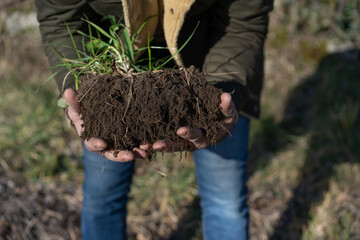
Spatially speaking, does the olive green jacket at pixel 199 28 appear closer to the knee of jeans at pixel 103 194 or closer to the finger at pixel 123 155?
the finger at pixel 123 155

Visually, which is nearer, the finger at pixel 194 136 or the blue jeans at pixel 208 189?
the finger at pixel 194 136

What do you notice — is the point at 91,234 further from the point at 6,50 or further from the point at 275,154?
the point at 6,50

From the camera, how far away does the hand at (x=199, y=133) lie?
53.0 inches

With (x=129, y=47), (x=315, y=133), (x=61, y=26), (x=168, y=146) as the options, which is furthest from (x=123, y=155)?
(x=315, y=133)

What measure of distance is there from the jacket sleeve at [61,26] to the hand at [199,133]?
59 centimetres

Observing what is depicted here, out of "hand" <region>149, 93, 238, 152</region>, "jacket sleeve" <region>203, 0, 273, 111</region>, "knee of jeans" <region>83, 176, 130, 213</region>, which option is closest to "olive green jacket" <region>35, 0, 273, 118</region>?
"jacket sleeve" <region>203, 0, 273, 111</region>

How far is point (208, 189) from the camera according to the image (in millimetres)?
2021

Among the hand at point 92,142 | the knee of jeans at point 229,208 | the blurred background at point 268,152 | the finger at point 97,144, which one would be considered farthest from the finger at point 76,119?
Answer: the knee of jeans at point 229,208

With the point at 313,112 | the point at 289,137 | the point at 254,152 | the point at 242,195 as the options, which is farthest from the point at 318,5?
the point at 242,195

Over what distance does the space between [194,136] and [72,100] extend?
52 cm

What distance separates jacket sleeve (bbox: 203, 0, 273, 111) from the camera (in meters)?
1.67

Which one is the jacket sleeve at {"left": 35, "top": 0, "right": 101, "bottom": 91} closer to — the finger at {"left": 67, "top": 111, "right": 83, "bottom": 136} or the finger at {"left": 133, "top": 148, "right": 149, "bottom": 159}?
the finger at {"left": 67, "top": 111, "right": 83, "bottom": 136}

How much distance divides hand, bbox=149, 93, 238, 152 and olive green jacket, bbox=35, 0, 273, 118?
0.44 ft

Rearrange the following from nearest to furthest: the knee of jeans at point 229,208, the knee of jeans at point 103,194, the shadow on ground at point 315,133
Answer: the knee of jeans at point 103,194
the knee of jeans at point 229,208
the shadow on ground at point 315,133
